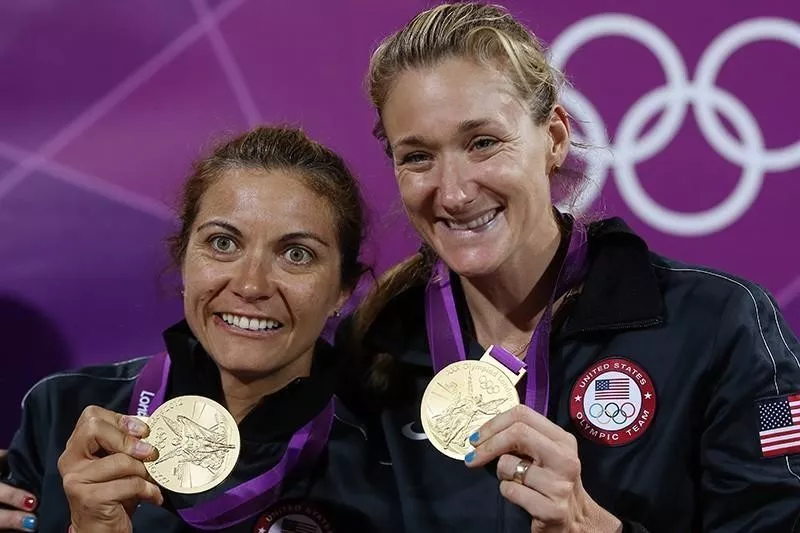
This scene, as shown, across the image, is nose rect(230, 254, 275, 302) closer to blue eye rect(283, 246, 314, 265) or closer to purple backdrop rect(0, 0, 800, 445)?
blue eye rect(283, 246, 314, 265)

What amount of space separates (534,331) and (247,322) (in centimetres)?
57

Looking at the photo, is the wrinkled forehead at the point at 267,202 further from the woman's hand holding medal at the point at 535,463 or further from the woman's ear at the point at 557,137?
the woman's hand holding medal at the point at 535,463

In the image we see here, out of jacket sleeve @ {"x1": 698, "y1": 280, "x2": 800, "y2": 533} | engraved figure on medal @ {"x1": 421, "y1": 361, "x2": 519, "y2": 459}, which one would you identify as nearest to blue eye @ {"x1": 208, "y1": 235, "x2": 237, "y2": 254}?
engraved figure on medal @ {"x1": 421, "y1": 361, "x2": 519, "y2": 459}

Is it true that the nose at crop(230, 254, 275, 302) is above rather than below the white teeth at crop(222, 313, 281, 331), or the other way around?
above

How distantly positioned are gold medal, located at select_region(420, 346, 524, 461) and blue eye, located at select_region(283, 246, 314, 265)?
15.6 inches

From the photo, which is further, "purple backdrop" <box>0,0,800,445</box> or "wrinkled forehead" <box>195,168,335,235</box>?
"purple backdrop" <box>0,0,800,445</box>

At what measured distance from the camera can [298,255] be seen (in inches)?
82.2

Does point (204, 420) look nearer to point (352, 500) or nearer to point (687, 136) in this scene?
point (352, 500)

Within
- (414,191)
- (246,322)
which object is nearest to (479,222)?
(414,191)

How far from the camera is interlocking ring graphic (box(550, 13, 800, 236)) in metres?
2.60

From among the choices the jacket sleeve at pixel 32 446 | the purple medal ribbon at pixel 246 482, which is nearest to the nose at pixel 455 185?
the purple medal ribbon at pixel 246 482

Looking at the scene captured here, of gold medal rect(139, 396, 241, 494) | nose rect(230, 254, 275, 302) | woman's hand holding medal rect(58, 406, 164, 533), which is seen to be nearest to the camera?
woman's hand holding medal rect(58, 406, 164, 533)

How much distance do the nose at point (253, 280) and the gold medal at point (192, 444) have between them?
0.22m

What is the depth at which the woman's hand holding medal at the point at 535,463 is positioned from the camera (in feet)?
5.17
